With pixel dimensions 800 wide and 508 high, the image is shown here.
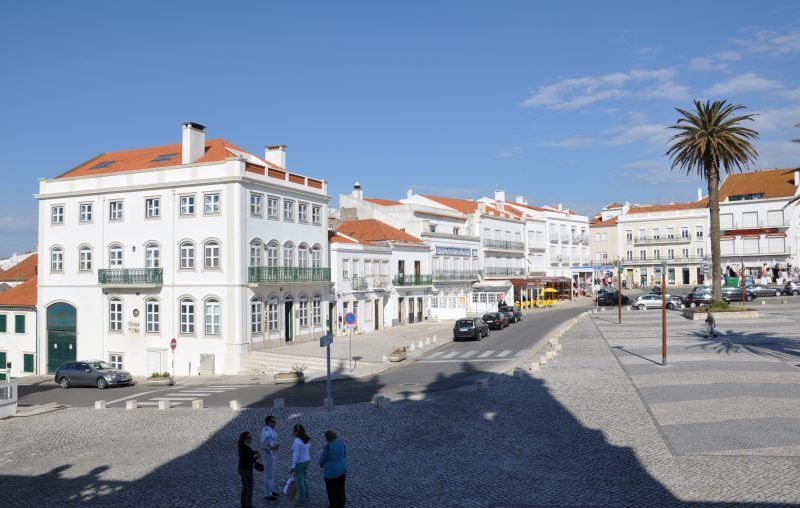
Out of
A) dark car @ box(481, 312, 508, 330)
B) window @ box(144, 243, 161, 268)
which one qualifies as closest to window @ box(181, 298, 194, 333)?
window @ box(144, 243, 161, 268)

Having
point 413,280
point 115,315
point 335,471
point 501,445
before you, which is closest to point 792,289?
point 413,280

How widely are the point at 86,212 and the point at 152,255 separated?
6.26m

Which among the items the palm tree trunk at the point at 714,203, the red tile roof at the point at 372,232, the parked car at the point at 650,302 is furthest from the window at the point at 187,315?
the parked car at the point at 650,302

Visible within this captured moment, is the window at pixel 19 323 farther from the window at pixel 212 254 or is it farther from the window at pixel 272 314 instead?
the window at pixel 272 314

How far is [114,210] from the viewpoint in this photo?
137 feet

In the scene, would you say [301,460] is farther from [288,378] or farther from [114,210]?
[114,210]

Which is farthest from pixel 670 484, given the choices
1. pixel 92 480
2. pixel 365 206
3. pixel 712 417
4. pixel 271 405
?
pixel 365 206

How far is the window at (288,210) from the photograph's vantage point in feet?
138

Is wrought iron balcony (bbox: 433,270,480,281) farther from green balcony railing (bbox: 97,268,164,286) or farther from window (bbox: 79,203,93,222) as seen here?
window (bbox: 79,203,93,222)

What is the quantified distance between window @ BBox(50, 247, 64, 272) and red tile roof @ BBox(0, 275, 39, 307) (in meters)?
3.13

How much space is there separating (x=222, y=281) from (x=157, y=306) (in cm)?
523

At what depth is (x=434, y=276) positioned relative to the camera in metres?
58.9

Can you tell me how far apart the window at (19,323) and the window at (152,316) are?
11045 millimetres

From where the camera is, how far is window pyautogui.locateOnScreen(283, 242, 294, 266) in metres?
42.0
